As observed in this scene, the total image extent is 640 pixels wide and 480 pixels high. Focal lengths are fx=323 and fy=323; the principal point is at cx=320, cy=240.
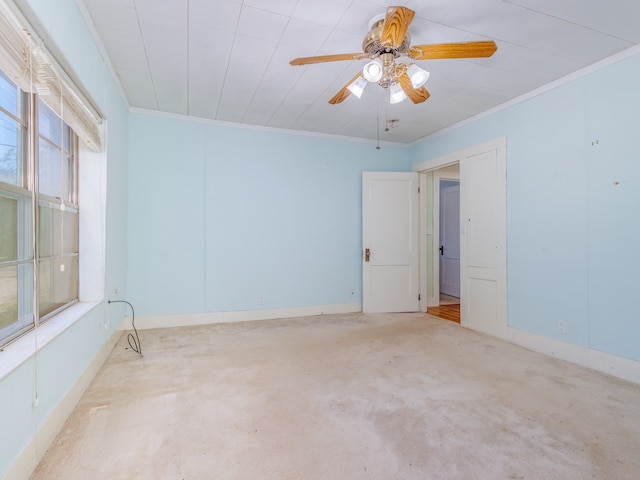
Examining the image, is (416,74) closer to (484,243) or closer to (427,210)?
(484,243)

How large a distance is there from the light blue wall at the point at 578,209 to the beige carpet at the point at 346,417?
44cm

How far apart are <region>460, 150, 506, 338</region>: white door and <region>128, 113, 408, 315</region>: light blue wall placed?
1.42 m

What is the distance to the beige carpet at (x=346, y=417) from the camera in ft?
5.10

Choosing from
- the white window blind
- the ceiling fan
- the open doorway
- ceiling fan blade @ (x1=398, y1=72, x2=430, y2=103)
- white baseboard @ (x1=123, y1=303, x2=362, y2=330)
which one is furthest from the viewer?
the open doorway

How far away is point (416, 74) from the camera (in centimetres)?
214

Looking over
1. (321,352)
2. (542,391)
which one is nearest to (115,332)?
(321,352)

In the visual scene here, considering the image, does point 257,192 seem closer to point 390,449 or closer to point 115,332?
point 115,332

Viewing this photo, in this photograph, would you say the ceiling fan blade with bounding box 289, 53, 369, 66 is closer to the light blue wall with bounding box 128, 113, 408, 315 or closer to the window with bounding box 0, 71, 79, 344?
the window with bounding box 0, 71, 79, 344

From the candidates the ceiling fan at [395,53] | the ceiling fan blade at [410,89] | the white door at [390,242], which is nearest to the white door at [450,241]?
the white door at [390,242]

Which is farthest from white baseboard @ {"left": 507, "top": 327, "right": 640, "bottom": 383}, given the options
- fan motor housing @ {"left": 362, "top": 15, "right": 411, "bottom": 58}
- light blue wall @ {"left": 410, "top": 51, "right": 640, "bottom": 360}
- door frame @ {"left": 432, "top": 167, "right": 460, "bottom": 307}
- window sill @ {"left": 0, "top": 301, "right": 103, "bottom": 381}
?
window sill @ {"left": 0, "top": 301, "right": 103, "bottom": 381}

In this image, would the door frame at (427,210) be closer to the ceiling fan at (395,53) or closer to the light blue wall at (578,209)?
the light blue wall at (578,209)

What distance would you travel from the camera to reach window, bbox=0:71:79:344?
1539 mm

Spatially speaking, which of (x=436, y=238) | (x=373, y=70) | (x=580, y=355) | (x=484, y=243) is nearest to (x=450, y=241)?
(x=436, y=238)

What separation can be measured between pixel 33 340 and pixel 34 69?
4.31ft
